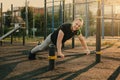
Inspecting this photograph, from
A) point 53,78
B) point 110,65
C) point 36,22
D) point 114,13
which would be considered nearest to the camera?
point 53,78

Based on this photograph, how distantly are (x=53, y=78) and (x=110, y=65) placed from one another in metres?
3.08

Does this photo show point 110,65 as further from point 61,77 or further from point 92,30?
point 92,30

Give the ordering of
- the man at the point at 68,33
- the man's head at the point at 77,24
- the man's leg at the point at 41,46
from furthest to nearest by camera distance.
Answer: the man's leg at the point at 41,46 → the man at the point at 68,33 → the man's head at the point at 77,24

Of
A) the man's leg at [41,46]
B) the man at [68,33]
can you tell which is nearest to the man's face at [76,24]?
the man at [68,33]

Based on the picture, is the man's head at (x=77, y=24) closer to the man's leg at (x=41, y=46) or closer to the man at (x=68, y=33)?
the man at (x=68, y=33)

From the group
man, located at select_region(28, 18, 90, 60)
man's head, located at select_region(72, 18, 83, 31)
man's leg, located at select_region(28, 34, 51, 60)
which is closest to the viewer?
man's head, located at select_region(72, 18, 83, 31)

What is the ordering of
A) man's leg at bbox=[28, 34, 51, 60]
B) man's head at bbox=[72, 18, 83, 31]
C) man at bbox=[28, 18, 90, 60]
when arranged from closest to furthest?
1. man's head at bbox=[72, 18, 83, 31]
2. man at bbox=[28, 18, 90, 60]
3. man's leg at bbox=[28, 34, 51, 60]

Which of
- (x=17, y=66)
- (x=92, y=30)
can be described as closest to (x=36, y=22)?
(x=92, y=30)

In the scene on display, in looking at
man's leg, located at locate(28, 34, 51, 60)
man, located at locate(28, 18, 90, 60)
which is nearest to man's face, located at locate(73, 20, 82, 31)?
man, located at locate(28, 18, 90, 60)

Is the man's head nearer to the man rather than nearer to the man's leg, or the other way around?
the man

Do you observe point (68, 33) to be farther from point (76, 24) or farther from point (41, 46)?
point (41, 46)

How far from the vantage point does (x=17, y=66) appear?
986cm

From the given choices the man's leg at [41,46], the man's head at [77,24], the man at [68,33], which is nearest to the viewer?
the man's head at [77,24]

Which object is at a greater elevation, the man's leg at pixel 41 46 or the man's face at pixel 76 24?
the man's face at pixel 76 24
